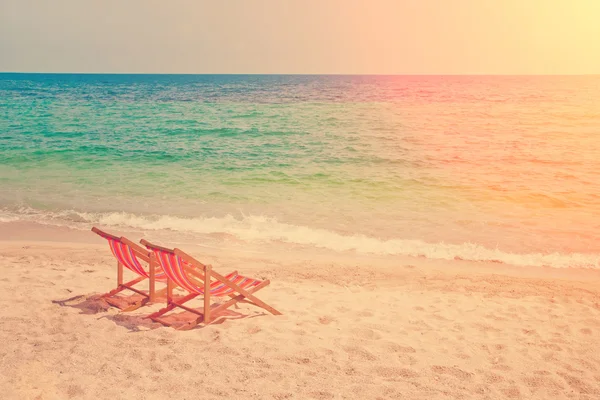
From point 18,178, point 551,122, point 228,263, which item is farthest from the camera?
point 551,122

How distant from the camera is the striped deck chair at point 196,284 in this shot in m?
5.62

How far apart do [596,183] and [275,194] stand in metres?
10.1

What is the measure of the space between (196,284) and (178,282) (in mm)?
261

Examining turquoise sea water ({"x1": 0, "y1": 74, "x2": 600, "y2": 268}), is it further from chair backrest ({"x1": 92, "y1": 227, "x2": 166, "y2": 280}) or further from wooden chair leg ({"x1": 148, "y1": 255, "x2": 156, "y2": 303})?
chair backrest ({"x1": 92, "y1": 227, "x2": 166, "y2": 280})

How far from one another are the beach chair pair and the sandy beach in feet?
0.54

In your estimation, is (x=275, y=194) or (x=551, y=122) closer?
(x=275, y=194)

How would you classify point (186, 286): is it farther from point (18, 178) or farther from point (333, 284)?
point (18, 178)

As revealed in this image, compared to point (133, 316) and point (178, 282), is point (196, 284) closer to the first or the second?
point (178, 282)

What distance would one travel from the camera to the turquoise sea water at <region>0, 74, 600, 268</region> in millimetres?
10797

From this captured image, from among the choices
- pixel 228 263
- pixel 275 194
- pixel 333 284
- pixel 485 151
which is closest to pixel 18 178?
pixel 275 194

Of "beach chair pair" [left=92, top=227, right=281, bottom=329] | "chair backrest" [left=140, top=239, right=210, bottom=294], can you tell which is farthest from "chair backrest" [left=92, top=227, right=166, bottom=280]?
"chair backrest" [left=140, top=239, right=210, bottom=294]

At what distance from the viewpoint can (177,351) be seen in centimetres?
517

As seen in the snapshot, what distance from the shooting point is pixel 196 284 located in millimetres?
5926

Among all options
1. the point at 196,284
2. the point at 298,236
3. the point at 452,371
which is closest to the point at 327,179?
the point at 298,236
